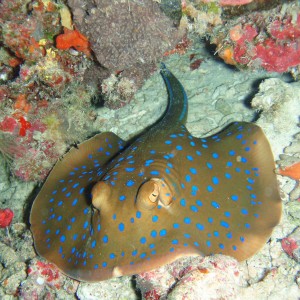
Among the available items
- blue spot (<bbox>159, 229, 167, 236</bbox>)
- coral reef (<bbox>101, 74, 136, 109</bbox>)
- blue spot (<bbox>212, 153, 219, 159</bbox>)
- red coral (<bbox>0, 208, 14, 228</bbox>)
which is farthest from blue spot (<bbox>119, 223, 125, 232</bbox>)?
coral reef (<bbox>101, 74, 136, 109</bbox>)

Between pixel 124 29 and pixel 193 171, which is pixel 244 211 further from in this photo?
pixel 124 29

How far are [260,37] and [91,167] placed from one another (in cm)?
362

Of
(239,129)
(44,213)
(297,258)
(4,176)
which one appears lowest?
(4,176)

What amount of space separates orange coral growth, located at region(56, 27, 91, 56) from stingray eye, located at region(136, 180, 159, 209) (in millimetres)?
3265

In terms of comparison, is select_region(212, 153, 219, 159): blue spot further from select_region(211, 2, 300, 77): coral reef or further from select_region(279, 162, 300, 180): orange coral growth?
select_region(211, 2, 300, 77): coral reef

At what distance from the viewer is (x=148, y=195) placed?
3256 mm

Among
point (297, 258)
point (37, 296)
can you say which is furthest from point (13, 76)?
point (297, 258)

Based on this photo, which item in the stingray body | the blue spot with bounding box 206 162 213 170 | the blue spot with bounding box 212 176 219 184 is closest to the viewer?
the stingray body

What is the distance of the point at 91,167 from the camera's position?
5141mm

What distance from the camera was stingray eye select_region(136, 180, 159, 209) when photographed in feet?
10.7

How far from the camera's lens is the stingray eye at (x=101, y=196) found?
3453mm

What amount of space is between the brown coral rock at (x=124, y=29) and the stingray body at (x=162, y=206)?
4.46 feet

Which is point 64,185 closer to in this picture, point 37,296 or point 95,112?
point 37,296

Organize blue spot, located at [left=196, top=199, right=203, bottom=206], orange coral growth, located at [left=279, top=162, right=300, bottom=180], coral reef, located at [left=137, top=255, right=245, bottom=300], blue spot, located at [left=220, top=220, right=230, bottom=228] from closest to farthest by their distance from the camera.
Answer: coral reef, located at [left=137, top=255, right=245, bottom=300], blue spot, located at [left=220, top=220, right=230, bottom=228], blue spot, located at [left=196, top=199, right=203, bottom=206], orange coral growth, located at [left=279, top=162, right=300, bottom=180]
